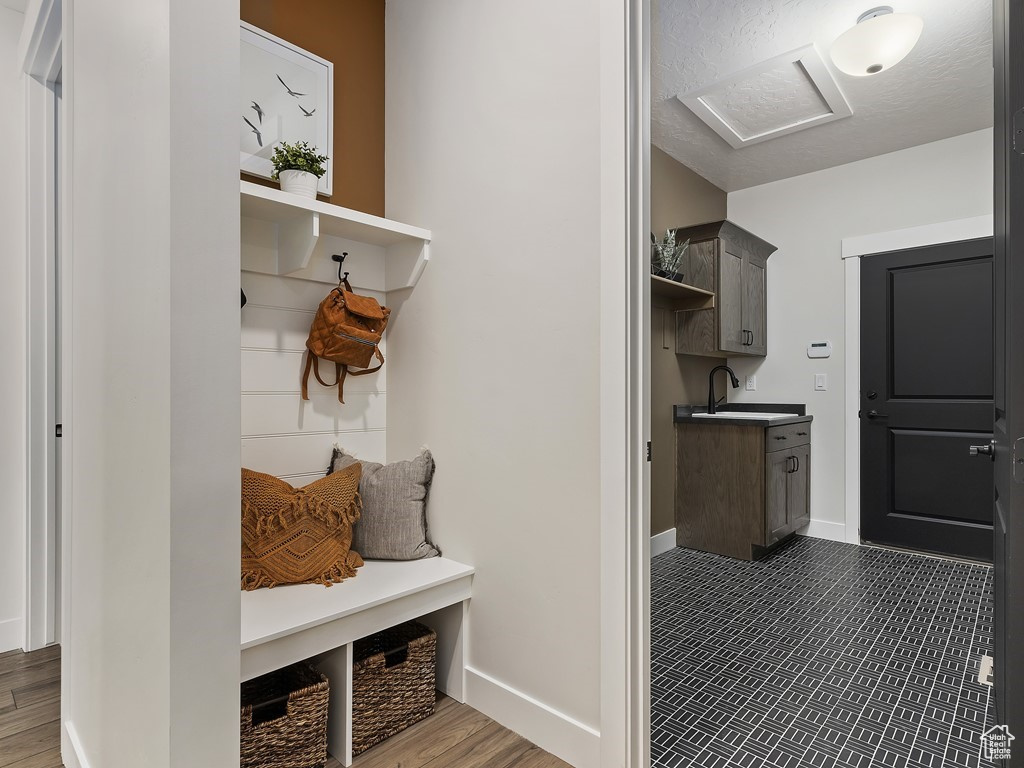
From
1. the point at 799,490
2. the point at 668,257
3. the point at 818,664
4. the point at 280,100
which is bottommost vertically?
the point at 818,664

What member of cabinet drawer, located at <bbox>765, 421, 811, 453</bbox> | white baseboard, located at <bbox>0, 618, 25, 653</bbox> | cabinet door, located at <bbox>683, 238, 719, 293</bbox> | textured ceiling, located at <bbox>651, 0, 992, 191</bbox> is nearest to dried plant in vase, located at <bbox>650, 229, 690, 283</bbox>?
cabinet door, located at <bbox>683, 238, 719, 293</bbox>

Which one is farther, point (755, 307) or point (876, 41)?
point (755, 307)

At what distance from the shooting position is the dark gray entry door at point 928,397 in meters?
3.41

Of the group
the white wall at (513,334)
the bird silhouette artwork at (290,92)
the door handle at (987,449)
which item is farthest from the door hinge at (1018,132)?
the bird silhouette artwork at (290,92)

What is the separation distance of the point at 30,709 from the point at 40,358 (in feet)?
3.95

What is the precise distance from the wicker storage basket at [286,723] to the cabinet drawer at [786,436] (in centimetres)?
276

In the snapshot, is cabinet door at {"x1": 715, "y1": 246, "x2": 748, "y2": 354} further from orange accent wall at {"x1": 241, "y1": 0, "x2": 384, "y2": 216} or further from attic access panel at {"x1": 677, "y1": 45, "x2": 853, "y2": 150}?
orange accent wall at {"x1": 241, "y1": 0, "x2": 384, "y2": 216}

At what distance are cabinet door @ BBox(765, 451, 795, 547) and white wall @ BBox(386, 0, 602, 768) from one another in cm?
219

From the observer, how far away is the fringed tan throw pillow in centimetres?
165

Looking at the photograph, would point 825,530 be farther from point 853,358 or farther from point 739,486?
point 853,358

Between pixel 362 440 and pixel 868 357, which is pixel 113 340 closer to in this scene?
pixel 362 440

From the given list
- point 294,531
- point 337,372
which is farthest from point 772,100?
point 294,531

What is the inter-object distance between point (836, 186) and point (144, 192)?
4.23m

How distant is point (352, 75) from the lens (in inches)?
85.0
